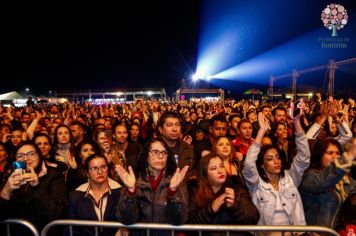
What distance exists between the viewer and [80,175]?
4.45 metres

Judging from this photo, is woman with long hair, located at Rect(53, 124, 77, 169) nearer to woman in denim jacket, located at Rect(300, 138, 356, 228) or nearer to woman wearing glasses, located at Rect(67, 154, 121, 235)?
woman wearing glasses, located at Rect(67, 154, 121, 235)

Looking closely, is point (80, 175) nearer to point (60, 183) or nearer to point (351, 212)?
point (60, 183)

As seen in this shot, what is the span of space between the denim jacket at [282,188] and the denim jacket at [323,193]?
141mm

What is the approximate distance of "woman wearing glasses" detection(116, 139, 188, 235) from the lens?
2793 mm

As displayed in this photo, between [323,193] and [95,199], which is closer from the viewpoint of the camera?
[95,199]

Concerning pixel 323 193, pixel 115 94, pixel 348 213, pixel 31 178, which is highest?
pixel 115 94

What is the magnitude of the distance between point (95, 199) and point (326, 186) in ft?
8.36

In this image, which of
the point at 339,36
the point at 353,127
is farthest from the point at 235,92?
the point at 353,127

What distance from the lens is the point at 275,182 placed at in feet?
11.9

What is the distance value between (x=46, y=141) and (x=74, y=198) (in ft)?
7.03

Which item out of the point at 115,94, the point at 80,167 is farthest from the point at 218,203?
the point at 115,94

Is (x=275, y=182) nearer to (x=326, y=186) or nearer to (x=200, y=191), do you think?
(x=326, y=186)

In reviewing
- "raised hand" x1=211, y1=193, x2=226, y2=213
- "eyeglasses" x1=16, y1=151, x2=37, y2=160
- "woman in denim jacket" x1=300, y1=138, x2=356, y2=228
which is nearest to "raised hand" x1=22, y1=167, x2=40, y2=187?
"eyeglasses" x1=16, y1=151, x2=37, y2=160

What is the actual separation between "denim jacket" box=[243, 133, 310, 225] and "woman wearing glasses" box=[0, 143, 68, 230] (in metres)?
2.22
